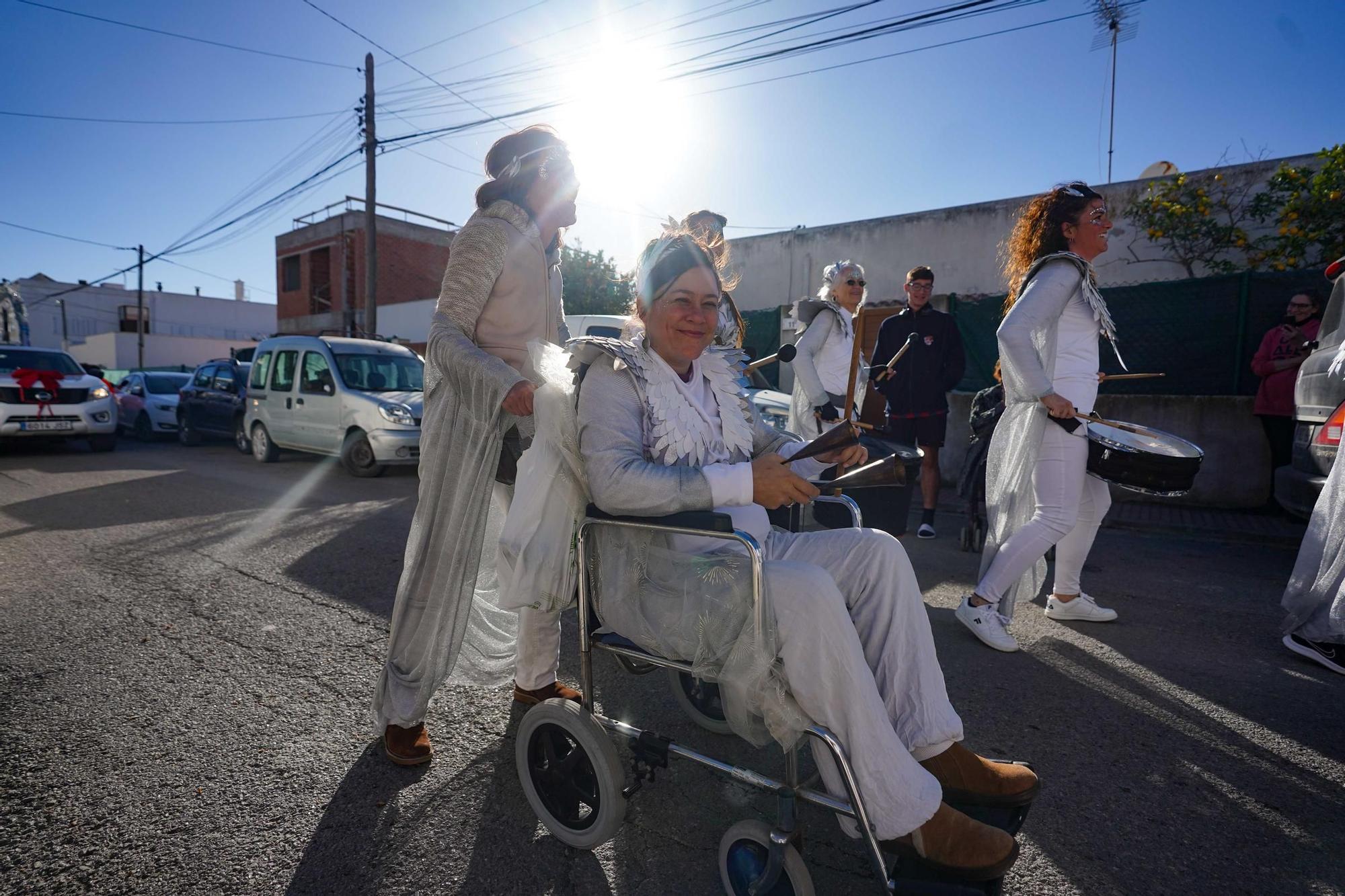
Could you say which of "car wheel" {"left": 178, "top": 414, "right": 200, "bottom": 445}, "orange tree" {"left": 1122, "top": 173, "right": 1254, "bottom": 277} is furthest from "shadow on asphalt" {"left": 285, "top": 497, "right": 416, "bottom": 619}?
"orange tree" {"left": 1122, "top": 173, "right": 1254, "bottom": 277}

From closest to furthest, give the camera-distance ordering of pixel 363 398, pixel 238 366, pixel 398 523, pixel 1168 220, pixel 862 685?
1. pixel 862 685
2. pixel 398 523
3. pixel 363 398
4. pixel 1168 220
5. pixel 238 366

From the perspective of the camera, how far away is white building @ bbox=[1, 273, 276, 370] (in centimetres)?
5050

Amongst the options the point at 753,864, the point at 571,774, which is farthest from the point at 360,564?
the point at 753,864

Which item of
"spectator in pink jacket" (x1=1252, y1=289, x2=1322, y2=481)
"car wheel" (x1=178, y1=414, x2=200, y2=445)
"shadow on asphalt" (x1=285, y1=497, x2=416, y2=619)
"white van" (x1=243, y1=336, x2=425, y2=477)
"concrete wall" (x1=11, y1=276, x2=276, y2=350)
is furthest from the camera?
"concrete wall" (x1=11, y1=276, x2=276, y2=350)

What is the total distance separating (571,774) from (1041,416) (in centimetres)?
275

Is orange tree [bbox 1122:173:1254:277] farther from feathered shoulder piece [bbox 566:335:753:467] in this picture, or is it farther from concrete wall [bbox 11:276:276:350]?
concrete wall [bbox 11:276:276:350]

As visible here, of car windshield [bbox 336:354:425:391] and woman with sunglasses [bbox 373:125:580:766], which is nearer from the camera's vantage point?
woman with sunglasses [bbox 373:125:580:766]

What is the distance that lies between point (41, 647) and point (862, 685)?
3816 millimetres

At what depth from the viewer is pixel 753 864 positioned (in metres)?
1.70

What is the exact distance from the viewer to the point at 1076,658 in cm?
342

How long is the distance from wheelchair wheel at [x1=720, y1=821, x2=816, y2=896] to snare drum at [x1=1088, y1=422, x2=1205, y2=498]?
264cm

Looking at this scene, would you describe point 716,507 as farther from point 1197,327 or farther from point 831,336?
point 1197,327

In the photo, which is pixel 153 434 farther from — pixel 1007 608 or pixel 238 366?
pixel 1007 608

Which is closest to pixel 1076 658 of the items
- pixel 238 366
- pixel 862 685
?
pixel 862 685
